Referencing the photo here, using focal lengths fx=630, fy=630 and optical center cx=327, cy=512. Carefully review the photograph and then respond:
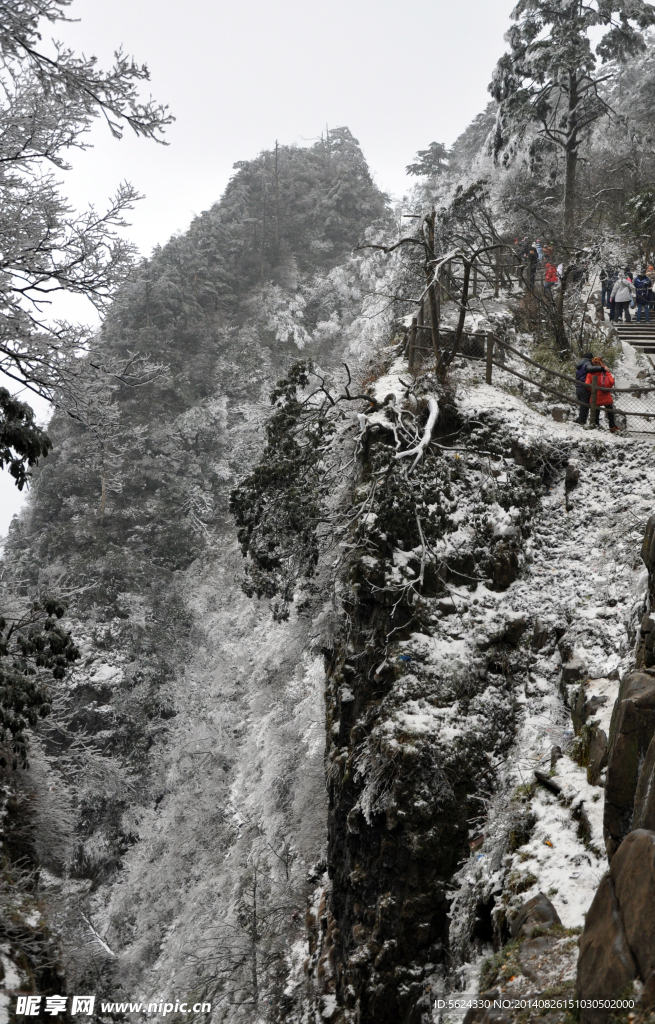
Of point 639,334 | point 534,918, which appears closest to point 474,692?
point 534,918

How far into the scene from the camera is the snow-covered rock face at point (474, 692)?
21.8 feet

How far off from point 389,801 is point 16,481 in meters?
5.59

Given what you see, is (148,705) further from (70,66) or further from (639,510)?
(70,66)

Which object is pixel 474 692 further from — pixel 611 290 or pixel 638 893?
pixel 611 290

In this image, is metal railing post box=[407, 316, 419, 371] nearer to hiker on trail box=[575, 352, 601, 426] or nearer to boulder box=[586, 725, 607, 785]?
hiker on trail box=[575, 352, 601, 426]

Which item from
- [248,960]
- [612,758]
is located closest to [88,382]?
[612,758]

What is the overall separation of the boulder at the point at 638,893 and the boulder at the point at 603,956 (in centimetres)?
6

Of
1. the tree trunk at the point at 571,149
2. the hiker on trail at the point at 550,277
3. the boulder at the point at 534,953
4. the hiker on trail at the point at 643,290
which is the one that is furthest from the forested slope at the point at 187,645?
the tree trunk at the point at 571,149

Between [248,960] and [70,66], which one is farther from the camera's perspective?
[248,960]

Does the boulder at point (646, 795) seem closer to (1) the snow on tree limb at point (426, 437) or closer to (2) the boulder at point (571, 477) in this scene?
(1) the snow on tree limb at point (426, 437)

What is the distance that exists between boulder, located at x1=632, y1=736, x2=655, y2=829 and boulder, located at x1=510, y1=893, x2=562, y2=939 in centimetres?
145

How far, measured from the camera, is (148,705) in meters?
23.8

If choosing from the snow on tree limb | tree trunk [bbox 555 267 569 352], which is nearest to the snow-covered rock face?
the snow on tree limb

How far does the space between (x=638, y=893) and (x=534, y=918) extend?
207cm
